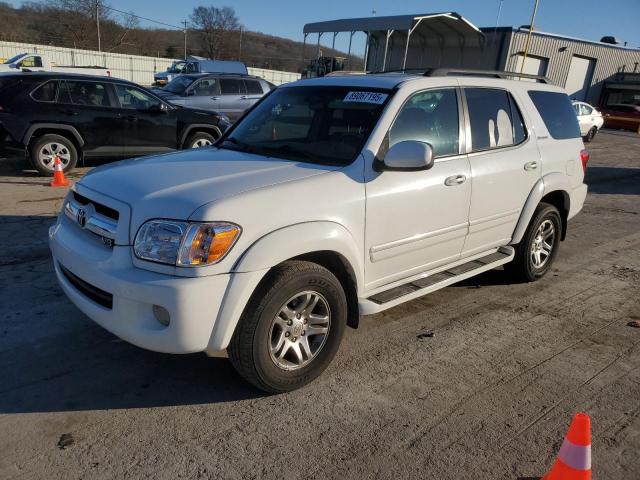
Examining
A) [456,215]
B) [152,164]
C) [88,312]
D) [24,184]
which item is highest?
[152,164]

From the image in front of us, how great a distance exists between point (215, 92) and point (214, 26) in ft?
319

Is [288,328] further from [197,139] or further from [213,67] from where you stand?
[213,67]

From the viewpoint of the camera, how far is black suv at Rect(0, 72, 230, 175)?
8.75m

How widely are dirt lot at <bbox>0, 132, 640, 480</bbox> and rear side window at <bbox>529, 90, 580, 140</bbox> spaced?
173 cm

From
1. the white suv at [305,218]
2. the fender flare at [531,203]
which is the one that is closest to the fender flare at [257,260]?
the white suv at [305,218]

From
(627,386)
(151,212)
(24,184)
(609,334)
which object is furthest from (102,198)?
(24,184)

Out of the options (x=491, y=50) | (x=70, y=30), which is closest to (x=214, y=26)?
(x=70, y=30)

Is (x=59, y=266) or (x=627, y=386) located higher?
(x=59, y=266)

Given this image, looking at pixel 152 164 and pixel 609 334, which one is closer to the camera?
pixel 152 164

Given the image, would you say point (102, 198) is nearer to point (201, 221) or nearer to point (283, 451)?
point (201, 221)

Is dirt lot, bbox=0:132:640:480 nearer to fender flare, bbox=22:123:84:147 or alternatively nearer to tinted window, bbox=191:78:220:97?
fender flare, bbox=22:123:84:147

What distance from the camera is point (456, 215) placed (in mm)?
4121

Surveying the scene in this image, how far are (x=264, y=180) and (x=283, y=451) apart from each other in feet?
5.01

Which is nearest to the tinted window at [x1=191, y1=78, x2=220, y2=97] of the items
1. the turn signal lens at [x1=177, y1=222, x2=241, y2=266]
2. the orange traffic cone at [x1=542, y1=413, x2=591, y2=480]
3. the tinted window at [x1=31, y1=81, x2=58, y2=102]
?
the tinted window at [x1=31, y1=81, x2=58, y2=102]
